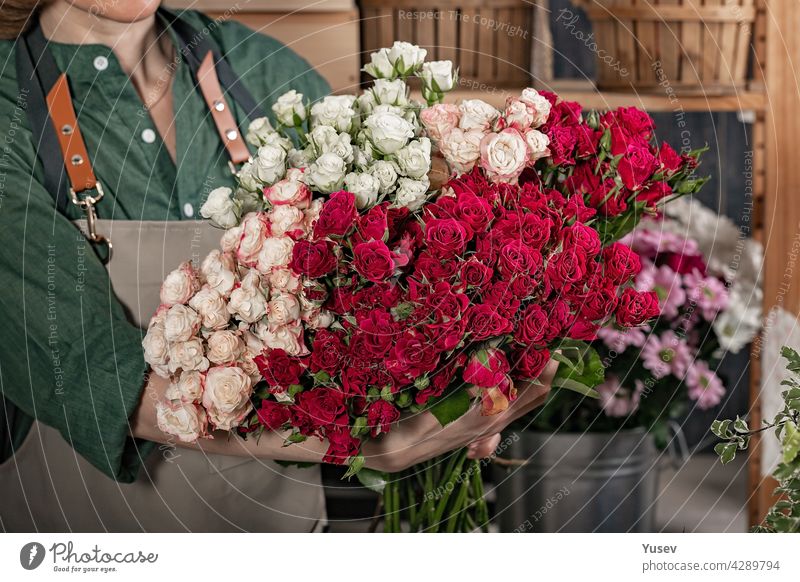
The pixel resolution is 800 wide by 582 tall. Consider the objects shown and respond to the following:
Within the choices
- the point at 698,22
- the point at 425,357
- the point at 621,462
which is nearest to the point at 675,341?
the point at 621,462

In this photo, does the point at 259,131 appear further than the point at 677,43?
No

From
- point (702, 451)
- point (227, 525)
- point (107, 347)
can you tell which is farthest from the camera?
point (702, 451)

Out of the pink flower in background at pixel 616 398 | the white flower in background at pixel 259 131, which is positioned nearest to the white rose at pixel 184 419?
the white flower in background at pixel 259 131

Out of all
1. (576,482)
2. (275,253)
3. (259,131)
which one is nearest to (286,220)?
(275,253)

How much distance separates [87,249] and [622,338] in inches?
22.4

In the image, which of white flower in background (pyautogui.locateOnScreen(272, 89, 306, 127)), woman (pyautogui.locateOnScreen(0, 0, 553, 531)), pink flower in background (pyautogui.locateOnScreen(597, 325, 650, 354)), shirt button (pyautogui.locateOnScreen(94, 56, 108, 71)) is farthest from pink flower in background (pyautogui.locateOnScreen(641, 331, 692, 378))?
shirt button (pyautogui.locateOnScreen(94, 56, 108, 71))

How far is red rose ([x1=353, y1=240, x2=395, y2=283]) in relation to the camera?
0.48m

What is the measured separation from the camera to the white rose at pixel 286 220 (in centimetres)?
53

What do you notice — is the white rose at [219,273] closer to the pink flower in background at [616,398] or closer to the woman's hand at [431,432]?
the woman's hand at [431,432]

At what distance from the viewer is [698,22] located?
941 millimetres

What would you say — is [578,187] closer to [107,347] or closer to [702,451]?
[107,347]

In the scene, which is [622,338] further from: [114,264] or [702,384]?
[114,264]

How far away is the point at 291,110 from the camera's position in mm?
603

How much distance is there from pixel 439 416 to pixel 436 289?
110 mm
